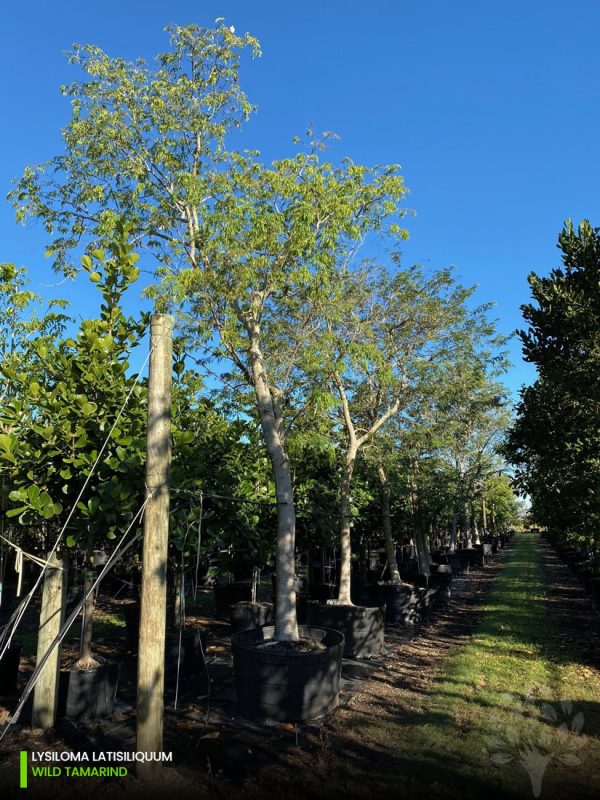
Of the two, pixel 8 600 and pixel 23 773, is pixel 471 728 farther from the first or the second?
pixel 8 600

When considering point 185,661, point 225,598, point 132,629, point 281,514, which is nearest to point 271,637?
point 185,661

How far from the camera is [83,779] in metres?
4.17

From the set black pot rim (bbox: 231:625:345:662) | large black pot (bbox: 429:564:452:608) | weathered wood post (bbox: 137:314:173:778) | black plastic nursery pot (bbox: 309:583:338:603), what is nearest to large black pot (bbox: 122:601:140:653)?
black pot rim (bbox: 231:625:345:662)

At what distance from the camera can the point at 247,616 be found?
452 inches

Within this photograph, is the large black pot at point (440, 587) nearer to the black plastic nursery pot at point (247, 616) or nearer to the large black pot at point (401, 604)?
the large black pot at point (401, 604)

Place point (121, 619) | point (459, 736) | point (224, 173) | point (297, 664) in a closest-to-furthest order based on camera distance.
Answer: point (459, 736) < point (297, 664) < point (224, 173) < point (121, 619)

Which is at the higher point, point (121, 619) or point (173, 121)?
point (173, 121)

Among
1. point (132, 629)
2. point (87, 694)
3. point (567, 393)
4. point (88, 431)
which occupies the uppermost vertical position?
point (567, 393)

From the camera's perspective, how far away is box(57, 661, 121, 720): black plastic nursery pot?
588cm

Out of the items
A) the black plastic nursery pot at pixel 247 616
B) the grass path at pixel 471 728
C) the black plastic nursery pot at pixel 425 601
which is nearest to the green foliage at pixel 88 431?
the grass path at pixel 471 728

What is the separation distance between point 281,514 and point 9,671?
397cm

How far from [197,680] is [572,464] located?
7013mm

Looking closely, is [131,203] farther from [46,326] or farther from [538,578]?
[538,578]

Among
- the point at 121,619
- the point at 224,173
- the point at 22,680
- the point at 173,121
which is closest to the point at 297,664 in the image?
the point at 22,680
